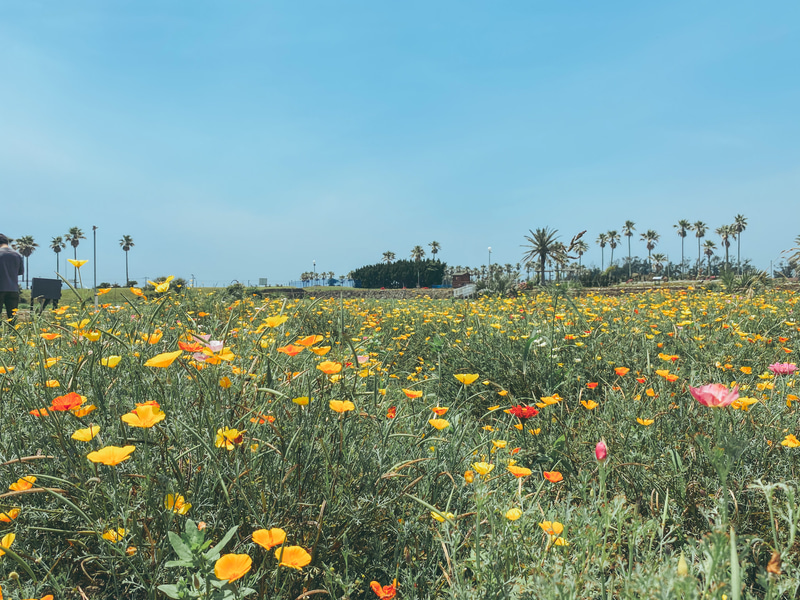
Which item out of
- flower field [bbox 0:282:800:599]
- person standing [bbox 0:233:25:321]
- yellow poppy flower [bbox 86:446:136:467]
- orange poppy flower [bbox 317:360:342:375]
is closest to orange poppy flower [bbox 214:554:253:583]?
flower field [bbox 0:282:800:599]

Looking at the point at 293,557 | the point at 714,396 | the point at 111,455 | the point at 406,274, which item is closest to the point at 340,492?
the point at 293,557

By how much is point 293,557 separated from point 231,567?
5.9 inches

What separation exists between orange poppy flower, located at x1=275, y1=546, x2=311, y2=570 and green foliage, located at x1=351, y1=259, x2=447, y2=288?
72375 millimetres

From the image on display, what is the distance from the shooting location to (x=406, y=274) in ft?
249

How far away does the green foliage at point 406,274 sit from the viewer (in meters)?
75.5

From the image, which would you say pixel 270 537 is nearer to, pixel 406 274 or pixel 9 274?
pixel 9 274

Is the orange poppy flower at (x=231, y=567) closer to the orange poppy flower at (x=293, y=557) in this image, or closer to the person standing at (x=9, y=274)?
the orange poppy flower at (x=293, y=557)

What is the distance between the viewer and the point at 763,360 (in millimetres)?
3072

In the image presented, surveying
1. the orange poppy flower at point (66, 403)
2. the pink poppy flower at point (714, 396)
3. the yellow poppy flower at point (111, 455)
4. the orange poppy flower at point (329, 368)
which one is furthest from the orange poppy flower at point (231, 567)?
the pink poppy flower at point (714, 396)

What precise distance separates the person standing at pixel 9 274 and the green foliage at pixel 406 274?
6708cm

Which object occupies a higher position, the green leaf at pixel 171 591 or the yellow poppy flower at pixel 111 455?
the yellow poppy flower at pixel 111 455

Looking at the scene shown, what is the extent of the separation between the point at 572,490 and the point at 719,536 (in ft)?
4.64

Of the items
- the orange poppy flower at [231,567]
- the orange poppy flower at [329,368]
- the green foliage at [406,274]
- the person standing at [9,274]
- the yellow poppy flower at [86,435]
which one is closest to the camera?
the orange poppy flower at [231,567]

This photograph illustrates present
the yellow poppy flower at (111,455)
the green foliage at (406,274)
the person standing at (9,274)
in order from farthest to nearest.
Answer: the green foliage at (406,274)
the person standing at (9,274)
the yellow poppy flower at (111,455)
